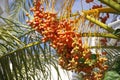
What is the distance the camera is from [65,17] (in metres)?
2.03

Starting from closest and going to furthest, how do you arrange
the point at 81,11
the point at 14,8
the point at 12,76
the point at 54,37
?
the point at 54,37, the point at 81,11, the point at 12,76, the point at 14,8

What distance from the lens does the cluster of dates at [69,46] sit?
74.5 inches

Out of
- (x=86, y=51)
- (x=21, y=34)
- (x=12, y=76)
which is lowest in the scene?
(x=12, y=76)

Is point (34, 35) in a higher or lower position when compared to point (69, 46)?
lower

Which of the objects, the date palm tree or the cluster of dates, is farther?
the date palm tree

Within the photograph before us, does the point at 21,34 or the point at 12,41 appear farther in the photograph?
the point at 21,34

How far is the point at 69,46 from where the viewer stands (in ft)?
6.38

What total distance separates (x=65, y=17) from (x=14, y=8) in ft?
7.37

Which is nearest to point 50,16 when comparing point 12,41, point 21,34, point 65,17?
point 65,17

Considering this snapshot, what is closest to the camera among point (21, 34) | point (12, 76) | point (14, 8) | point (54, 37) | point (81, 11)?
point (54, 37)

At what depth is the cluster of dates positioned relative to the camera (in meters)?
1.89

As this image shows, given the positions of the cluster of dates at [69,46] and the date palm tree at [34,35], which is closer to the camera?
the cluster of dates at [69,46]

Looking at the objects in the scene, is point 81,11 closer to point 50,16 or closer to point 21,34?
point 50,16

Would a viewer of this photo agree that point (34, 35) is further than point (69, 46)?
Yes
